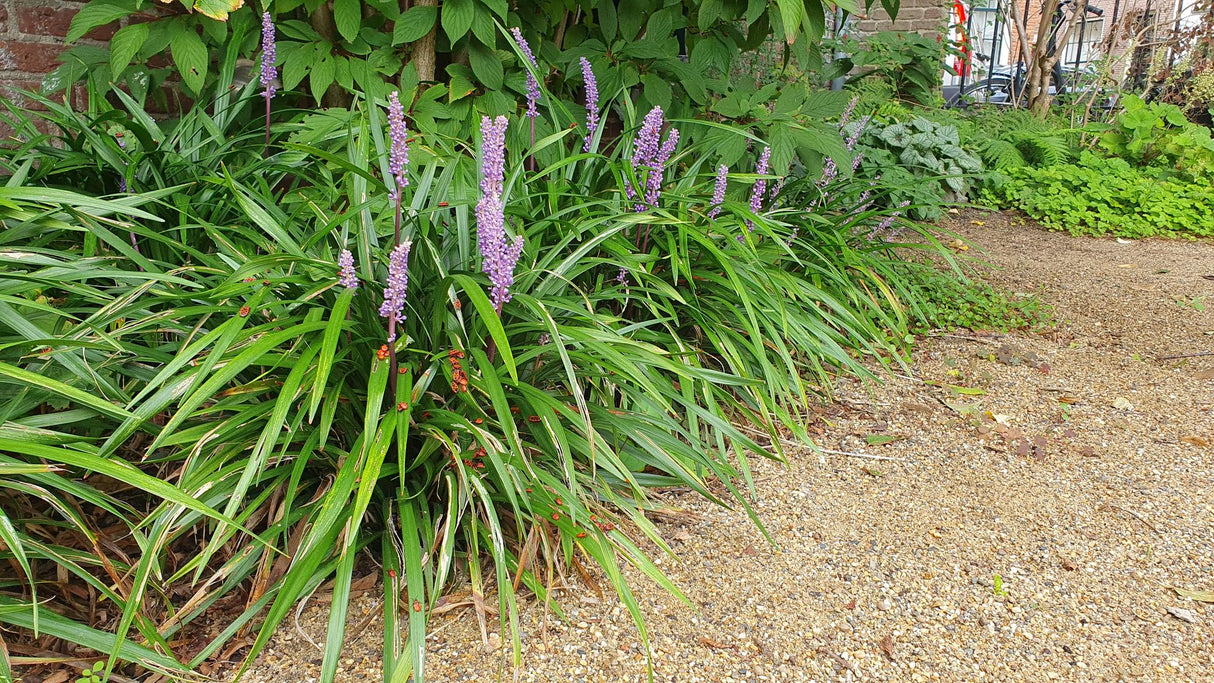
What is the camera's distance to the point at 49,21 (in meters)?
2.91

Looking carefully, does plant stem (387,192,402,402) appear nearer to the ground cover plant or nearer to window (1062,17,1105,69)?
the ground cover plant

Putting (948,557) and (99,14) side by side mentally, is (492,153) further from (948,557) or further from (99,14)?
(99,14)

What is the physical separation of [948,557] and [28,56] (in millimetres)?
3126

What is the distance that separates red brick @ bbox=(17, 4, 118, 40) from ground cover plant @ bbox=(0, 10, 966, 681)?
2.53 ft

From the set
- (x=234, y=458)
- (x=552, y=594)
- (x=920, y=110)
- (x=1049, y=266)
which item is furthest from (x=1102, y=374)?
(x=920, y=110)

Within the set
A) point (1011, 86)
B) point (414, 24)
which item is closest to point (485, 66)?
point (414, 24)

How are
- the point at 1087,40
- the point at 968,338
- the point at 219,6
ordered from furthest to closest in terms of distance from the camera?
the point at 1087,40 < the point at 968,338 < the point at 219,6

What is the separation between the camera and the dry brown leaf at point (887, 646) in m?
1.62

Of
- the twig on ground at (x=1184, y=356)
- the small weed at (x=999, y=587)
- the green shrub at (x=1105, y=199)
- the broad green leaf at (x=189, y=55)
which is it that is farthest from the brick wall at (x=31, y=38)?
the green shrub at (x=1105, y=199)

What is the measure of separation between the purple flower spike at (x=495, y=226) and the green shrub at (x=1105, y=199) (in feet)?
13.7

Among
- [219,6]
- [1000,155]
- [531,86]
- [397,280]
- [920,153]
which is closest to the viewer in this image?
[397,280]

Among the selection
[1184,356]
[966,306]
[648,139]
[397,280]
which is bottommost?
[1184,356]

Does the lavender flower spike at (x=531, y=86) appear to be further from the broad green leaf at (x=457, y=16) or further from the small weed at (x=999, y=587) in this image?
the small weed at (x=999, y=587)

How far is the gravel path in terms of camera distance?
1593mm
